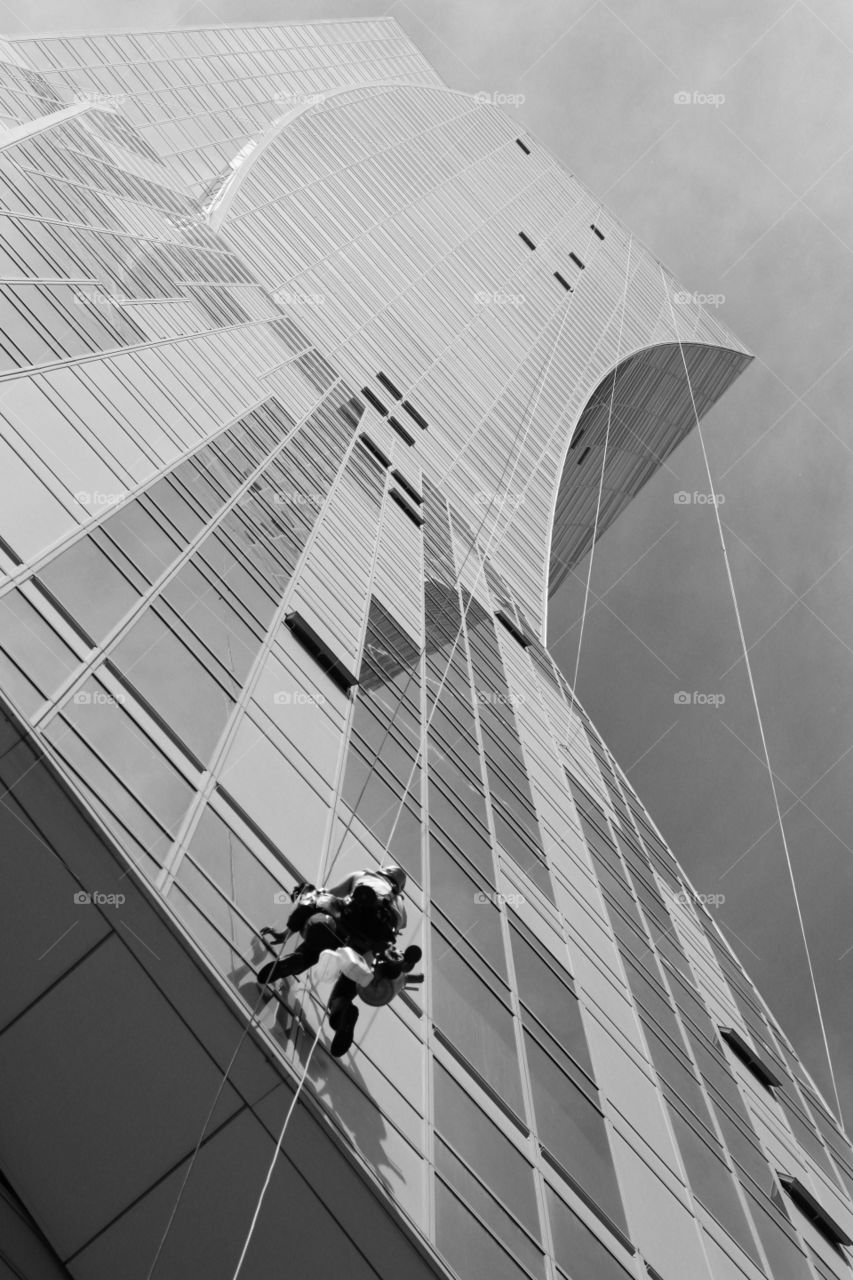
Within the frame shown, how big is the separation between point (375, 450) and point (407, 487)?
1.47m

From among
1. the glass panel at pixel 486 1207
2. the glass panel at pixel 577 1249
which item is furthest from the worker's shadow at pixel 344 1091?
the glass panel at pixel 577 1249

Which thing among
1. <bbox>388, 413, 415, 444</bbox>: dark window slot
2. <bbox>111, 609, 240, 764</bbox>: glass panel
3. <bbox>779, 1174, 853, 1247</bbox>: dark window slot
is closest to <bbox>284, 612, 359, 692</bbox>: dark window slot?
<bbox>111, 609, 240, 764</bbox>: glass panel

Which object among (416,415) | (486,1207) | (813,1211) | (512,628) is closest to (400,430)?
(416,415)

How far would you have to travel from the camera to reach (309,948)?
1016 cm

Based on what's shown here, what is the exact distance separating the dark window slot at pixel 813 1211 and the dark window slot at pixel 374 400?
28.7m

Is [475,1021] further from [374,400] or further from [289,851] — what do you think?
[374,400]

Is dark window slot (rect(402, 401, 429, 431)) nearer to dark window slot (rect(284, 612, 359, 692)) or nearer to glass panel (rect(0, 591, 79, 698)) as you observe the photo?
dark window slot (rect(284, 612, 359, 692))

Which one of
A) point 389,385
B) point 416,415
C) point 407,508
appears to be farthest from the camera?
point 416,415

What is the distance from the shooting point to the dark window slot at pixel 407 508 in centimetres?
3294

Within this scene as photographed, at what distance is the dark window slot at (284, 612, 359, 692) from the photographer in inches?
699

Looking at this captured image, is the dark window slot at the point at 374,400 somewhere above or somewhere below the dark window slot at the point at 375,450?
above

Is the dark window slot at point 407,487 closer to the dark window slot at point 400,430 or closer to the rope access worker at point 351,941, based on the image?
the dark window slot at point 400,430

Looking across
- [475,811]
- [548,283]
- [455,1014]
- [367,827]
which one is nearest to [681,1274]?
[455,1014]

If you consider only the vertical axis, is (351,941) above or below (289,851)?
below
